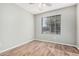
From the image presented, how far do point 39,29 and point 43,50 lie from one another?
526 millimetres

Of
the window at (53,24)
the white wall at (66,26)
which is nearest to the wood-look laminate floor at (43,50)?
the white wall at (66,26)

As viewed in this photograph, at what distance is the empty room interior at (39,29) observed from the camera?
5.14 ft

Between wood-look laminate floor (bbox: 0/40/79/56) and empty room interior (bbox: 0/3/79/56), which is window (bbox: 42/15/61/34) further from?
wood-look laminate floor (bbox: 0/40/79/56)

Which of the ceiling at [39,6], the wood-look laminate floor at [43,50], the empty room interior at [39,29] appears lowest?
the wood-look laminate floor at [43,50]

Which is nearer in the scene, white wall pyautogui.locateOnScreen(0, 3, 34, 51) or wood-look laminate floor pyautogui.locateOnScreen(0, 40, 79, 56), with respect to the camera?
wood-look laminate floor pyautogui.locateOnScreen(0, 40, 79, 56)

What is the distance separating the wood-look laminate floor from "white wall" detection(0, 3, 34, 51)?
16 cm

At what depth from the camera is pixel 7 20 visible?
1748 millimetres

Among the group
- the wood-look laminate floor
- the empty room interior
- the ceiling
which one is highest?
the ceiling

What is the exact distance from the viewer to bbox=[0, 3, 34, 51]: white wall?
1.66m

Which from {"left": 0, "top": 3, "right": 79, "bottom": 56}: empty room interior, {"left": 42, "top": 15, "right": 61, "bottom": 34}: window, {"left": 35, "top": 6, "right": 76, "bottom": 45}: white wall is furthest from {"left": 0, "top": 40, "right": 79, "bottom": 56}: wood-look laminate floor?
{"left": 42, "top": 15, "right": 61, "bottom": 34}: window

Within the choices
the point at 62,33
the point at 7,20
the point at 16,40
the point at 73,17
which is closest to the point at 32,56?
the point at 16,40

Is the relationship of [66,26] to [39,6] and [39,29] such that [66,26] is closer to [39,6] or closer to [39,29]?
[39,29]

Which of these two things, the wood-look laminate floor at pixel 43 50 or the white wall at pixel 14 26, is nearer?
the wood-look laminate floor at pixel 43 50

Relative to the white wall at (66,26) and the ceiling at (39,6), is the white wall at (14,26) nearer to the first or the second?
the ceiling at (39,6)
